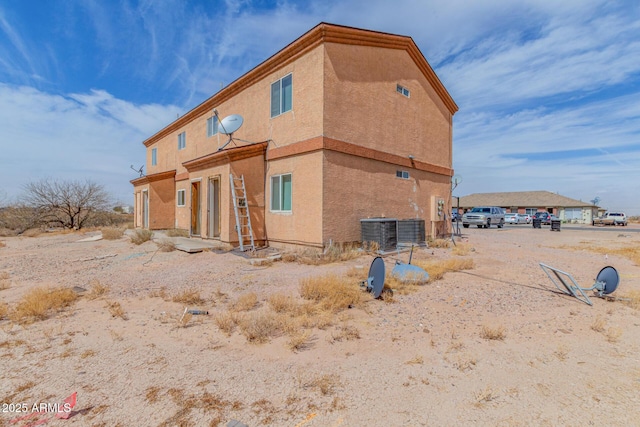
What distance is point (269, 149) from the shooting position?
40.7ft

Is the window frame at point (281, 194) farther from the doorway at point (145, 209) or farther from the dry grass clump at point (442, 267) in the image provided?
the doorway at point (145, 209)

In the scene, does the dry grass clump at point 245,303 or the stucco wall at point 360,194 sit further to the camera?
the stucco wall at point 360,194

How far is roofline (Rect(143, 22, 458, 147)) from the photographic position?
10.6 meters

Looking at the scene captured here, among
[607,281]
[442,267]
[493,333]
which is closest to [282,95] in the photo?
[442,267]

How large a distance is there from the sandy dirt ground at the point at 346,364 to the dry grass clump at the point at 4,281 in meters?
1.48

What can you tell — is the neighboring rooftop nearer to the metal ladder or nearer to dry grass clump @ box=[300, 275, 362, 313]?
the metal ladder

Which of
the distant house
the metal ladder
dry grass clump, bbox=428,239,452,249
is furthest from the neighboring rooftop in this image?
the metal ladder

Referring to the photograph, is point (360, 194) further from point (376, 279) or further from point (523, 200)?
point (523, 200)

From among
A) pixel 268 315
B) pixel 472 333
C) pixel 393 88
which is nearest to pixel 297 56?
pixel 393 88

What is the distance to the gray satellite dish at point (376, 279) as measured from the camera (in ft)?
19.2

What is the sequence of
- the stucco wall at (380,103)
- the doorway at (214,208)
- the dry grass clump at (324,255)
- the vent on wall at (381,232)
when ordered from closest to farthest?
the dry grass clump at (324,255)
the stucco wall at (380,103)
the vent on wall at (381,232)
the doorway at (214,208)

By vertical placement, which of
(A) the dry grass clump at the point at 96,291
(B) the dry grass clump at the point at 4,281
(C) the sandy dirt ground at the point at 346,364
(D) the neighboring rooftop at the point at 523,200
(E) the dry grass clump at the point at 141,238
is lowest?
(C) the sandy dirt ground at the point at 346,364

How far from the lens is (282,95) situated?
12117mm

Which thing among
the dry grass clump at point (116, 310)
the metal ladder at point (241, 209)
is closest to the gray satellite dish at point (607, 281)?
the dry grass clump at point (116, 310)
